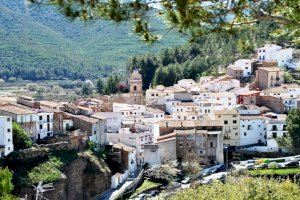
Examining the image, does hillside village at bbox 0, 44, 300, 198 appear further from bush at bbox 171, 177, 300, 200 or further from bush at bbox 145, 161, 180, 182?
bush at bbox 171, 177, 300, 200

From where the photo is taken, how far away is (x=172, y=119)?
1761 inches

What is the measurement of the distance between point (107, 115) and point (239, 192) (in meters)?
19.7

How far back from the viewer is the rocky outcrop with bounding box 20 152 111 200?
32.7 m

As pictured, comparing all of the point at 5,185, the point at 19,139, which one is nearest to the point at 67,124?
the point at 19,139

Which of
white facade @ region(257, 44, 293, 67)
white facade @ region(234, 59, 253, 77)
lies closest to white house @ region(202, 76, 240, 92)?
white facade @ region(234, 59, 253, 77)

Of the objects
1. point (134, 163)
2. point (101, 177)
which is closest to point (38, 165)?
point (101, 177)

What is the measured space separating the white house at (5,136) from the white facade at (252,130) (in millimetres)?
18590

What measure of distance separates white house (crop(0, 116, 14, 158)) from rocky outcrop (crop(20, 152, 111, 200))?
3166 mm

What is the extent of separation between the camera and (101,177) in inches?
1384

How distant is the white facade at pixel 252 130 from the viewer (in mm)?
43750

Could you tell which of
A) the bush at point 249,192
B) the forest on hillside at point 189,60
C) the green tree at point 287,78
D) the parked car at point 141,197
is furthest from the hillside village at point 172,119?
the bush at point 249,192

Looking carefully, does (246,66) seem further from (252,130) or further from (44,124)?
(44,124)

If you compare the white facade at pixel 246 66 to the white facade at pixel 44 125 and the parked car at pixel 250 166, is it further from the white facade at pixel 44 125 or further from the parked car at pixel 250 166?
the white facade at pixel 44 125

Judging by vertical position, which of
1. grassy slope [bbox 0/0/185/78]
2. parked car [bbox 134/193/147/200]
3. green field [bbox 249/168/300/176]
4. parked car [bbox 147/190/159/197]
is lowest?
parked car [bbox 147/190/159/197]
